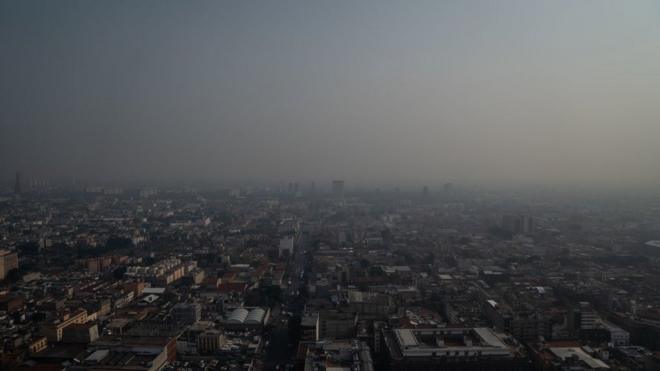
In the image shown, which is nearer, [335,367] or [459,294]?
[335,367]

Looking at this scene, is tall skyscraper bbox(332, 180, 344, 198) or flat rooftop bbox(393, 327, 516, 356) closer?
flat rooftop bbox(393, 327, 516, 356)

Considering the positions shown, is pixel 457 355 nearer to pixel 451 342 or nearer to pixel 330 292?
pixel 451 342

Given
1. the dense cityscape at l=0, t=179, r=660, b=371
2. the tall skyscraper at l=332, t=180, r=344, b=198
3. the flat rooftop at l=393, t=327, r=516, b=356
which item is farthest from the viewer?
the tall skyscraper at l=332, t=180, r=344, b=198

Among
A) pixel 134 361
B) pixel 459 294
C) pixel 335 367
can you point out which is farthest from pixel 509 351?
pixel 134 361

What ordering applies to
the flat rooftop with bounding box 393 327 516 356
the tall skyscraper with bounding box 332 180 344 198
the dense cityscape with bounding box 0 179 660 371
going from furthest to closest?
the tall skyscraper with bounding box 332 180 344 198
the dense cityscape with bounding box 0 179 660 371
the flat rooftop with bounding box 393 327 516 356

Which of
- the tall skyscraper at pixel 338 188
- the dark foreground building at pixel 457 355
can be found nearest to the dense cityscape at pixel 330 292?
the dark foreground building at pixel 457 355

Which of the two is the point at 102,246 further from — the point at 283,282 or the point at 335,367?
the point at 335,367

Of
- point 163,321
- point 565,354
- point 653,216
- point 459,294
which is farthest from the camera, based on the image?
point 653,216

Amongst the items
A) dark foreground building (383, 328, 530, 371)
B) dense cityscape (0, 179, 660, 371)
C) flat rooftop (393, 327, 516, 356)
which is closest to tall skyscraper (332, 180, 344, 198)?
dense cityscape (0, 179, 660, 371)

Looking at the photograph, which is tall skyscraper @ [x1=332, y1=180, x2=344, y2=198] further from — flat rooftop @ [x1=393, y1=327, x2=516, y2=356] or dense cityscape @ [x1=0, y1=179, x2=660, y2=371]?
flat rooftop @ [x1=393, y1=327, x2=516, y2=356]
